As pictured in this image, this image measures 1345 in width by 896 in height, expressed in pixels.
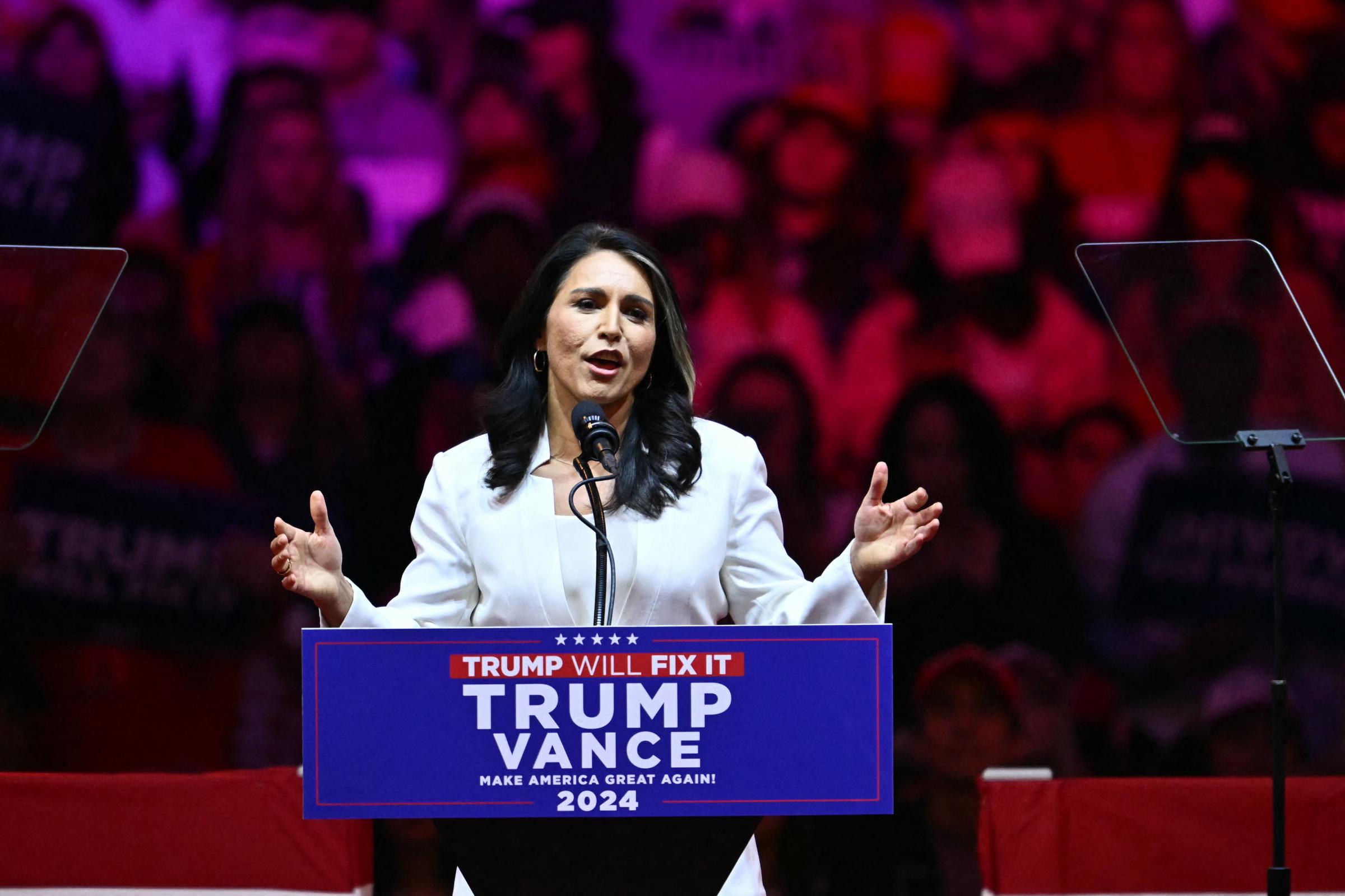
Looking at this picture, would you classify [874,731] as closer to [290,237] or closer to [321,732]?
[321,732]

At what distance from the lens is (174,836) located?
3.25m

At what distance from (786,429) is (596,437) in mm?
2397

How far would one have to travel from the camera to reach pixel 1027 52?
4.23 m

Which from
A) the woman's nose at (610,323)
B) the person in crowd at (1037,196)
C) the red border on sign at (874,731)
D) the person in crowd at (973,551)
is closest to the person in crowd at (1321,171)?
the person in crowd at (1037,196)

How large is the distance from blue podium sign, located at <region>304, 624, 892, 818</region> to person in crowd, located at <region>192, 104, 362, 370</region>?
270 centimetres

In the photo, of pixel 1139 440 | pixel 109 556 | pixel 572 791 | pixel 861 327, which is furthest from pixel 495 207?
pixel 572 791

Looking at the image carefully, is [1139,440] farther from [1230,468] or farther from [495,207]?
[495,207]

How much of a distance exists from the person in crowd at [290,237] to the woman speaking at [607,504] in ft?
Answer: 6.37

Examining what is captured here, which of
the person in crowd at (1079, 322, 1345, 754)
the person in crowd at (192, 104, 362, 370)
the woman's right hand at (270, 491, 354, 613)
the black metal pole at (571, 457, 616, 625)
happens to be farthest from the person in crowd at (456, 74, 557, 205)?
the black metal pole at (571, 457, 616, 625)

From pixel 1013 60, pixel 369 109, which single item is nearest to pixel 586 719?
pixel 369 109

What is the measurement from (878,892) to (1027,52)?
8.18ft

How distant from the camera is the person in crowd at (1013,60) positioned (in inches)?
166

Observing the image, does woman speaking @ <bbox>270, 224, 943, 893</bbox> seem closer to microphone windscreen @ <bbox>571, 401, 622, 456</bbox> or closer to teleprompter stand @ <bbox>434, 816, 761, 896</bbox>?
microphone windscreen @ <bbox>571, 401, 622, 456</bbox>

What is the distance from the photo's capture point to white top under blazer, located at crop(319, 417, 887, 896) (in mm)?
2037
